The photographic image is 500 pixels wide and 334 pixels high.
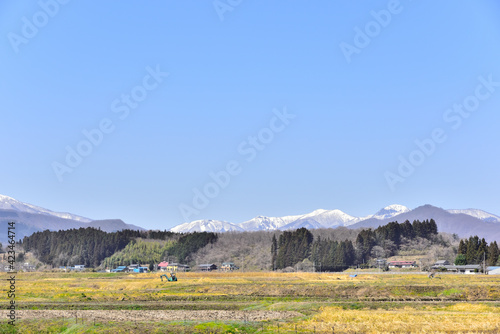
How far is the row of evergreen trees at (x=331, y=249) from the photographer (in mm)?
175500

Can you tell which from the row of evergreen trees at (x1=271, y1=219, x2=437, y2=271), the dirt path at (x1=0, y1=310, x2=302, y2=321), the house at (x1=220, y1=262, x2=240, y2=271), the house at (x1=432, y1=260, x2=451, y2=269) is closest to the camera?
the dirt path at (x1=0, y1=310, x2=302, y2=321)

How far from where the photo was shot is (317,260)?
177125mm

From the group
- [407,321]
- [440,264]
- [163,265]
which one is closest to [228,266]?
[163,265]

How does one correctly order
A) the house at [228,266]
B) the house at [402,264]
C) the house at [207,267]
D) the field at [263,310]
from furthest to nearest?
the house at [228,266] → the house at [207,267] → the house at [402,264] → the field at [263,310]

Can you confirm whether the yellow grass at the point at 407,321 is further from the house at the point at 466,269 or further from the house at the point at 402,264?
the house at the point at 402,264

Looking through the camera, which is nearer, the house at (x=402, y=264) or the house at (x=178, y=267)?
the house at (x=402, y=264)

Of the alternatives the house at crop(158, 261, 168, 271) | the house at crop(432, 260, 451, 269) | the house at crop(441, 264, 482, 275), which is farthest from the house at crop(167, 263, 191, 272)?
the house at crop(441, 264, 482, 275)

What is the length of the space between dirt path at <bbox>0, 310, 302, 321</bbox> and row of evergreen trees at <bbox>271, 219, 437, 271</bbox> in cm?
11297

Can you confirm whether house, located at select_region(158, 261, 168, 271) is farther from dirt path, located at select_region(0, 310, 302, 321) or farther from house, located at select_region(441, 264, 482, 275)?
dirt path, located at select_region(0, 310, 302, 321)

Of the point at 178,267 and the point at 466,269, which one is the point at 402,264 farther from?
the point at 178,267

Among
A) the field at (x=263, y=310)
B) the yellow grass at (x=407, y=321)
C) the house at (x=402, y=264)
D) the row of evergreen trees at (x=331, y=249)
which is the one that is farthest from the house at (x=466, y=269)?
the yellow grass at (x=407, y=321)

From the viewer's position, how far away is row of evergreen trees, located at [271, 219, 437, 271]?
6909 inches

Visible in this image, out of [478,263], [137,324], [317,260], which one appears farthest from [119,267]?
[137,324]

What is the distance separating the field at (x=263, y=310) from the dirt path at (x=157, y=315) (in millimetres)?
103
